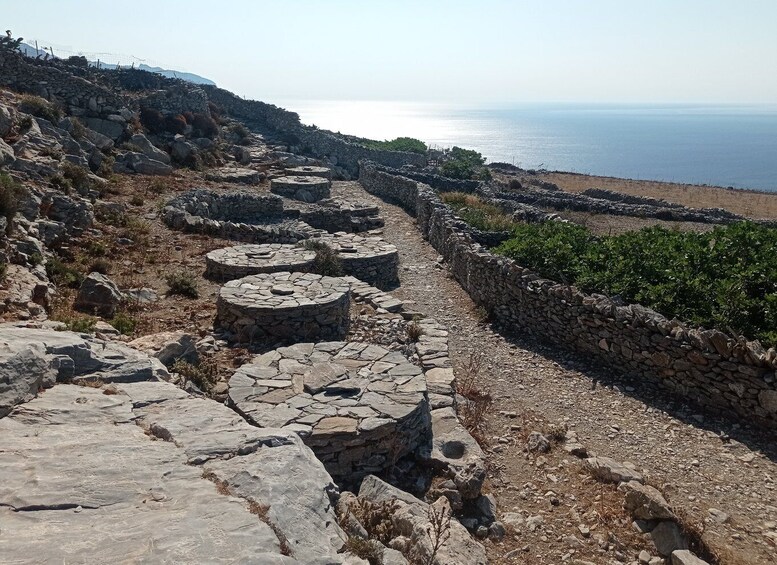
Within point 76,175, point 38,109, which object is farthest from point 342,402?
point 38,109

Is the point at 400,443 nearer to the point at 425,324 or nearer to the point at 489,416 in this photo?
the point at 489,416

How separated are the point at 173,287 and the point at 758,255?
40.0ft

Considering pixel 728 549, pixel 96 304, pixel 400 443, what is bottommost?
pixel 728 549

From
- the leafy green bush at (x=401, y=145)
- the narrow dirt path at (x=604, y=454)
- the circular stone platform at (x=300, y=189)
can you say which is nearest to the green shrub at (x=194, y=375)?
the narrow dirt path at (x=604, y=454)

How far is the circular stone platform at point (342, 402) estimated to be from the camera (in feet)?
23.2

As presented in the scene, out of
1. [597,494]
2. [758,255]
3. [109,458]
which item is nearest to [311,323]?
[597,494]

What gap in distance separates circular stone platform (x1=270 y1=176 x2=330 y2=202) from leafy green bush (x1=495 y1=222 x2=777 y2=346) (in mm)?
12772

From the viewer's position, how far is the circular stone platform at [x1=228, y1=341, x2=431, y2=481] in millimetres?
7074

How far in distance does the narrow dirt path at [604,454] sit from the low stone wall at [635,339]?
0.32 m

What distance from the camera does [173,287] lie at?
12336mm

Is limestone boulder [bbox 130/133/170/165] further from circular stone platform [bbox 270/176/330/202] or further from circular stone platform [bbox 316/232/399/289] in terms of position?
circular stone platform [bbox 316/232/399/289]

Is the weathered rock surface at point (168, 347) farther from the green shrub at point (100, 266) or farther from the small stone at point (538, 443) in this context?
the small stone at point (538, 443)

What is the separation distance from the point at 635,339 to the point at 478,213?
35.4ft

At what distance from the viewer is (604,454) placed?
27.5 ft
